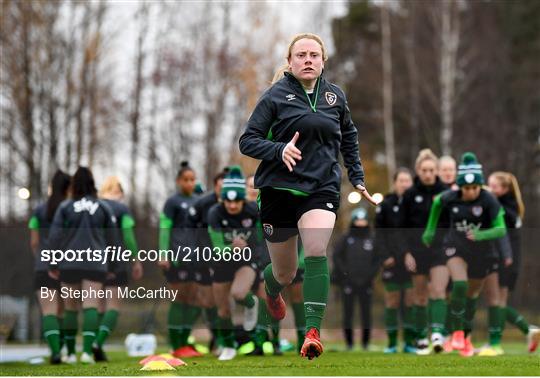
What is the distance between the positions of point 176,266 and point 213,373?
12.3 feet

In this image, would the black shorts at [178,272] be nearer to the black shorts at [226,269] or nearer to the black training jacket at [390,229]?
the black shorts at [226,269]

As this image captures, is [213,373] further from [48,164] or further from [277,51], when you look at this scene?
[277,51]

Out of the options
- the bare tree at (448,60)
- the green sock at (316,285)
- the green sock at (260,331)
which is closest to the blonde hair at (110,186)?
the green sock at (260,331)

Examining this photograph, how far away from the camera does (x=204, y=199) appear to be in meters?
14.6

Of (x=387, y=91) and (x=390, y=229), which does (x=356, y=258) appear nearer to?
(x=390, y=229)

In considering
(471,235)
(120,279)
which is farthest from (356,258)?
(120,279)

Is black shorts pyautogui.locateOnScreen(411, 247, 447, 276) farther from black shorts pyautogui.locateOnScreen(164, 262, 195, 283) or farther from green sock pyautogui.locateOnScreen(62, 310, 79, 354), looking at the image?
green sock pyautogui.locateOnScreen(62, 310, 79, 354)

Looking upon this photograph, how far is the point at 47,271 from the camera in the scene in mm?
13594

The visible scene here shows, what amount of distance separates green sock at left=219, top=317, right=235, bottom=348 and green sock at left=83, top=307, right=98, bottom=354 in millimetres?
1525

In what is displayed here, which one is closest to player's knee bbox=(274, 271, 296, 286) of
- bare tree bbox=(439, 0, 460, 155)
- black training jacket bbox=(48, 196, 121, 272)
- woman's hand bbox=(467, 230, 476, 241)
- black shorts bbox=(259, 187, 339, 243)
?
black shorts bbox=(259, 187, 339, 243)

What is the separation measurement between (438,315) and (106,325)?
403 centimetres

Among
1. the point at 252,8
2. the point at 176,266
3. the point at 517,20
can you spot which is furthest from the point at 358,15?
the point at 176,266

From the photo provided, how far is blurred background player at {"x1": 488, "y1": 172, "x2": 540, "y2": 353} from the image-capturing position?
14.3m

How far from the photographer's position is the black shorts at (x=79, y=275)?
12914 mm
